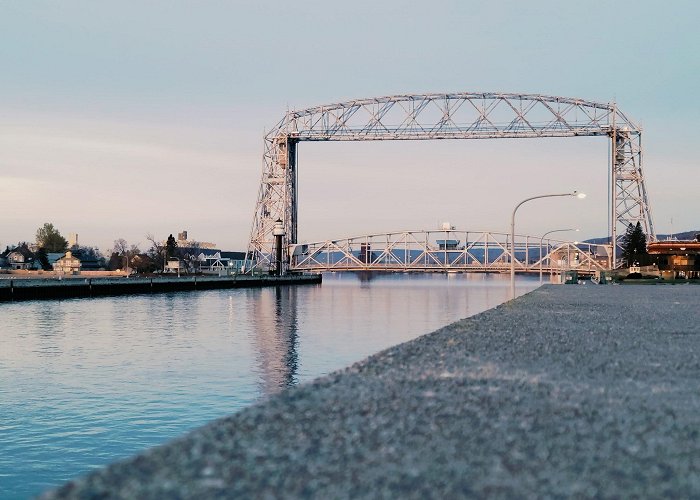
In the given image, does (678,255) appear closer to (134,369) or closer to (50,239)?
(134,369)

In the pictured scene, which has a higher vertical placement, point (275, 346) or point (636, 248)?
point (636, 248)

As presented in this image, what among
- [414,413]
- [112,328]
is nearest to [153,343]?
[112,328]

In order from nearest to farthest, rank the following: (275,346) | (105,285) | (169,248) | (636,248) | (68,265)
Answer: (275,346)
(105,285)
(636,248)
(68,265)
(169,248)

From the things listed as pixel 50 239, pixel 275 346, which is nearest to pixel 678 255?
pixel 275 346

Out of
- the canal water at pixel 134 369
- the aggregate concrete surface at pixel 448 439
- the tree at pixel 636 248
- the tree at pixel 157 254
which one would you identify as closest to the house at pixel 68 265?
the tree at pixel 157 254

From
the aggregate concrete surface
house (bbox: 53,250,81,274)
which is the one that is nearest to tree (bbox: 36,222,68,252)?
house (bbox: 53,250,81,274)

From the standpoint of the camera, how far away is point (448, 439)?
7.04m

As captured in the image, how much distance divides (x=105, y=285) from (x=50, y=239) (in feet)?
409

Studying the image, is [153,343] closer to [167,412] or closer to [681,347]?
[167,412]

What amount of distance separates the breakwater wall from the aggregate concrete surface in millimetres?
58437

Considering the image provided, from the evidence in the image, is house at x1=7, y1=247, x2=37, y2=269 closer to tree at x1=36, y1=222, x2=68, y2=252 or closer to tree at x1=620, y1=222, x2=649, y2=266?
tree at x1=36, y1=222, x2=68, y2=252

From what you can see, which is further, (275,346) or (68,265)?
(68,265)

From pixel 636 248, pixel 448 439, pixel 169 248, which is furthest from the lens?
pixel 169 248

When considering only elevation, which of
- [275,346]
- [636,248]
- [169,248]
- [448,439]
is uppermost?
[169,248]
